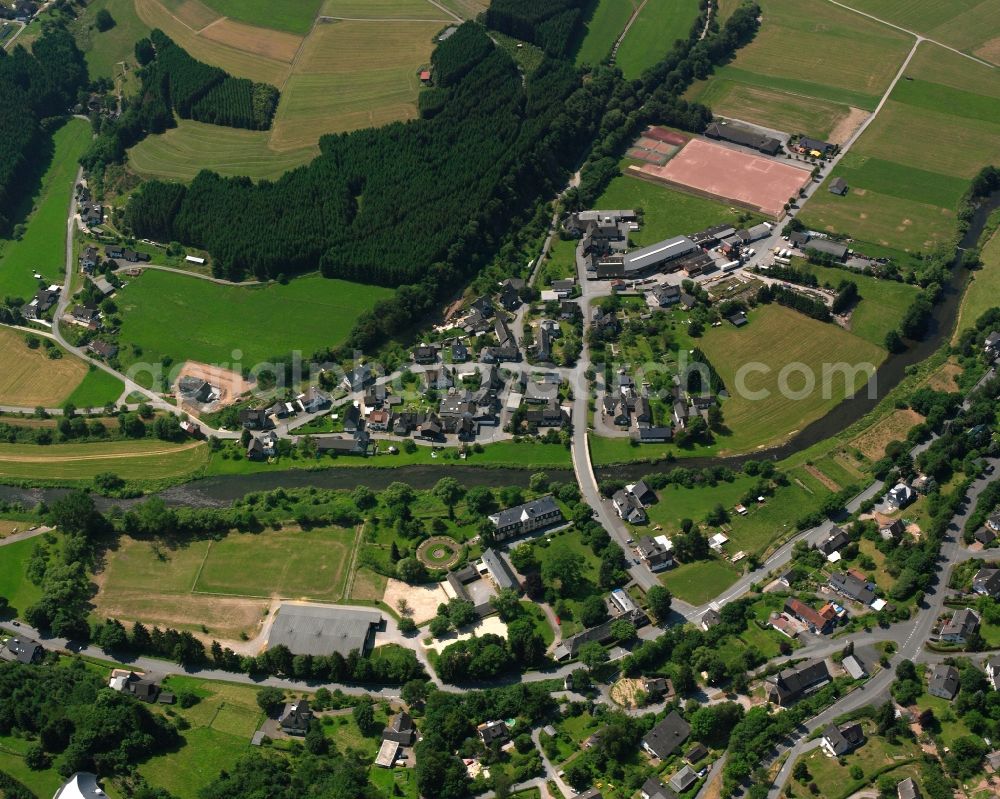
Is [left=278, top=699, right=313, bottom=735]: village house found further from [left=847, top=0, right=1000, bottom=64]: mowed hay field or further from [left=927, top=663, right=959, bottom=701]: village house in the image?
[left=847, top=0, right=1000, bottom=64]: mowed hay field

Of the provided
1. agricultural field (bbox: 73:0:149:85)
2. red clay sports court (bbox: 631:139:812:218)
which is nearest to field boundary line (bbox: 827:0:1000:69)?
red clay sports court (bbox: 631:139:812:218)

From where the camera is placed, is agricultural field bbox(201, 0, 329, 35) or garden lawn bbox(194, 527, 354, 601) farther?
agricultural field bbox(201, 0, 329, 35)

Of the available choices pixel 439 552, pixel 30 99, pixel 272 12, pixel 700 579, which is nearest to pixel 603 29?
pixel 272 12

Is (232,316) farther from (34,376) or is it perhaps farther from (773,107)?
(773,107)

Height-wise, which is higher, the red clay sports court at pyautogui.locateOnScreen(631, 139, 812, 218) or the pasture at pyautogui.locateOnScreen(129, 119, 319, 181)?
the red clay sports court at pyautogui.locateOnScreen(631, 139, 812, 218)

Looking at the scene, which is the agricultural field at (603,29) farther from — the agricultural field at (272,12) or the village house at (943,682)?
the village house at (943,682)

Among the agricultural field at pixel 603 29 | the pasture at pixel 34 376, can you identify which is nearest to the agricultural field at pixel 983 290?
the agricultural field at pixel 603 29
